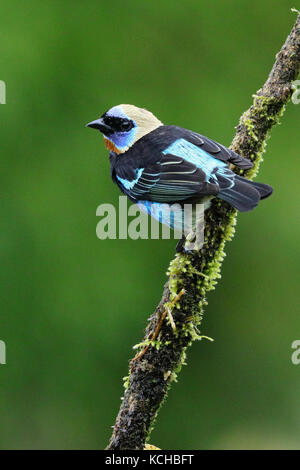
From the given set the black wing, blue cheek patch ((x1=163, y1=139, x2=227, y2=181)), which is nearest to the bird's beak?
the black wing

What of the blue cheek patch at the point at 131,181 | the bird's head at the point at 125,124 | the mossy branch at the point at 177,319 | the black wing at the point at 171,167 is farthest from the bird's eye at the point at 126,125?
the mossy branch at the point at 177,319

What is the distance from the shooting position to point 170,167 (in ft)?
10.4

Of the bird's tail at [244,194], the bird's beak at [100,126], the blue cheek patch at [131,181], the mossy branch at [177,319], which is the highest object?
the bird's beak at [100,126]

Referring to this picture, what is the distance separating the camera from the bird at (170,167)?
9.69 ft

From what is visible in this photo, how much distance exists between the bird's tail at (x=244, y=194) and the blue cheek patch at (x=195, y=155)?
134 millimetres

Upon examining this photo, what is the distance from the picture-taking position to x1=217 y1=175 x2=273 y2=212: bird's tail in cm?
282

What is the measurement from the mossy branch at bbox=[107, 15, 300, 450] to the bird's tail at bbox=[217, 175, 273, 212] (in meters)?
0.11

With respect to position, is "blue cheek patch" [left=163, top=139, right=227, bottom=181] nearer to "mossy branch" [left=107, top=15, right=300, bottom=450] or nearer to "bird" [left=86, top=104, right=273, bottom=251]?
"bird" [left=86, top=104, right=273, bottom=251]

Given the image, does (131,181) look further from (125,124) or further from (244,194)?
(244,194)

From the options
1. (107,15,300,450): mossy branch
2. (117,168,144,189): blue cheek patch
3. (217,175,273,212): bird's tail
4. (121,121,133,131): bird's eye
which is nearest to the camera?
(107,15,300,450): mossy branch

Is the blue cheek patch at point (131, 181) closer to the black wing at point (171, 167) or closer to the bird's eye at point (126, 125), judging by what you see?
the black wing at point (171, 167)

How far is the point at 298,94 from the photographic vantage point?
9.89ft

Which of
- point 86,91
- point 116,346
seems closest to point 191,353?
point 116,346

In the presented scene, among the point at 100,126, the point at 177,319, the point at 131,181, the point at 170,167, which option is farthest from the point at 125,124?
the point at 177,319
